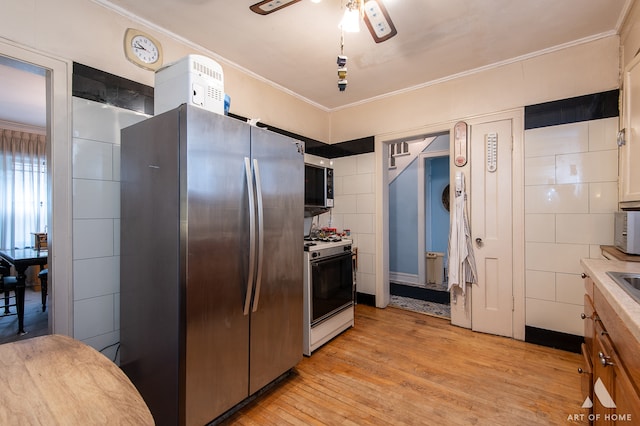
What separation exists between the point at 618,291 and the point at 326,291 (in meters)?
1.87

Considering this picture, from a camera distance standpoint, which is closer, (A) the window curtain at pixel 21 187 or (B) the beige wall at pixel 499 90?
(B) the beige wall at pixel 499 90

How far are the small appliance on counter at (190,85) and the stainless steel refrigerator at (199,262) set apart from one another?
18 centimetres

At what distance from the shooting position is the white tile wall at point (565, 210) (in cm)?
228

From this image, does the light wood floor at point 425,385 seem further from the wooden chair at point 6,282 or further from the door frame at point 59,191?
the wooden chair at point 6,282

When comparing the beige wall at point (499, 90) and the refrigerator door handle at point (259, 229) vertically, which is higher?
the beige wall at point (499, 90)

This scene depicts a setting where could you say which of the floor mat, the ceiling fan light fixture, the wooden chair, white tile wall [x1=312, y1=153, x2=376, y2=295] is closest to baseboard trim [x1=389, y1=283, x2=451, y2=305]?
the floor mat

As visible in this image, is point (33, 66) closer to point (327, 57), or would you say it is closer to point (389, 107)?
point (327, 57)

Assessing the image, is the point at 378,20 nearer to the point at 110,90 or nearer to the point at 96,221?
the point at 110,90

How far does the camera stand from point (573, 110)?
2395mm

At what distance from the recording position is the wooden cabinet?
88 cm

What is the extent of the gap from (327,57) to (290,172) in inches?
51.9

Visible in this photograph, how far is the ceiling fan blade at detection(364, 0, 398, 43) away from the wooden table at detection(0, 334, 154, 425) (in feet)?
6.94
